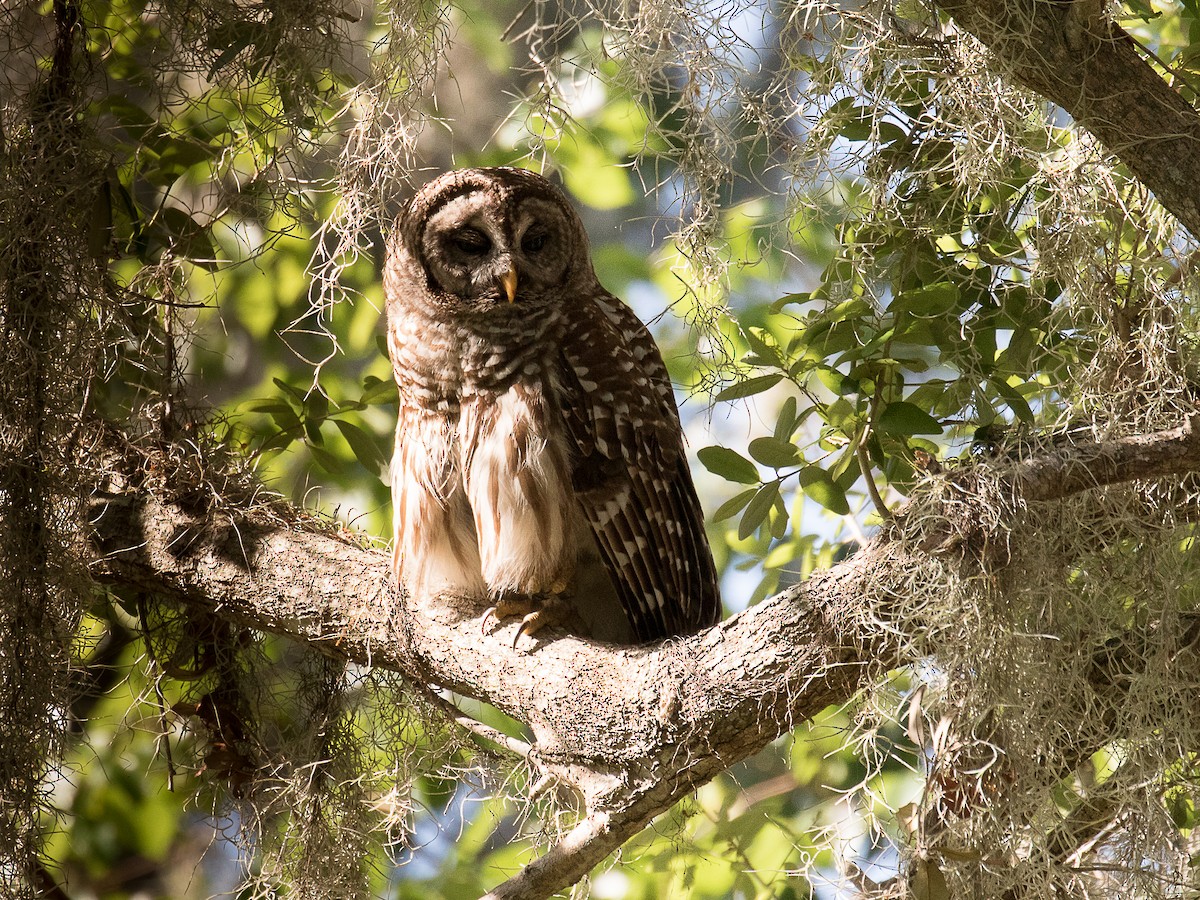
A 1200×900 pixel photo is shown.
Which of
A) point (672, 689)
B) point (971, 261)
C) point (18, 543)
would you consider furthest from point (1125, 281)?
→ point (18, 543)

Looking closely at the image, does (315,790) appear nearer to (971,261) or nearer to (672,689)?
(672,689)

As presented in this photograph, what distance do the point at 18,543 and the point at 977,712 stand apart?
186 centimetres

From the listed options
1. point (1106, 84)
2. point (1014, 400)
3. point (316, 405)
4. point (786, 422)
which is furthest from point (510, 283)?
point (1106, 84)

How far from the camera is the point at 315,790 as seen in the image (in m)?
2.83

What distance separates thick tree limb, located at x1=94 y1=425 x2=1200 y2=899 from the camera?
6.28ft

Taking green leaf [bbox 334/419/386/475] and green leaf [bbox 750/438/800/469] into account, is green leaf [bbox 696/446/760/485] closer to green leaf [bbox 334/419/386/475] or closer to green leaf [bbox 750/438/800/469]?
green leaf [bbox 750/438/800/469]

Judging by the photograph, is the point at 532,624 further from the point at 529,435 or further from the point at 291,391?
the point at 291,391

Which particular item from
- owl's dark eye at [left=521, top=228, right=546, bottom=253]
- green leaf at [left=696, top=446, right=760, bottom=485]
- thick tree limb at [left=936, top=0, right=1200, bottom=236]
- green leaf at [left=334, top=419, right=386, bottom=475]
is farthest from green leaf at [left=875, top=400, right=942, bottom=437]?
green leaf at [left=334, top=419, right=386, bottom=475]

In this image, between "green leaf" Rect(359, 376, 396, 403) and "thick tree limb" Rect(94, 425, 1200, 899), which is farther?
"green leaf" Rect(359, 376, 396, 403)

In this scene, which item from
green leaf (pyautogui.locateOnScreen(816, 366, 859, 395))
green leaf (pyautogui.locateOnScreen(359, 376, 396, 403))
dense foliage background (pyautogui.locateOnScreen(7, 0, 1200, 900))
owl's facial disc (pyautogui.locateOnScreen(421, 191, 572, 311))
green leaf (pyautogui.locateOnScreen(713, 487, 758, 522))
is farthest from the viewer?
green leaf (pyautogui.locateOnScreen(359, 376, 396, 403))

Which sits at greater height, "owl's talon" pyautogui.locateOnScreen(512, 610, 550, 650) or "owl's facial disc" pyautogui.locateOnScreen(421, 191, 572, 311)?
"owl's facial disc" pyautogui.locateOnScreen(421, 191, 572, 311)

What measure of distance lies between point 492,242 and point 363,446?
67 cm

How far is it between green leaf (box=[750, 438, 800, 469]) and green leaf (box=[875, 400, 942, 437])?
0.99 feet

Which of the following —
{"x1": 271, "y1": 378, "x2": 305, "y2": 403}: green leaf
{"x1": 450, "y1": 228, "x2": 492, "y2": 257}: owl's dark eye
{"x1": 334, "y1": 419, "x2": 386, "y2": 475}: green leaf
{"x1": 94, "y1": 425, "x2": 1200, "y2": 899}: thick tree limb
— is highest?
{"x1": 450, "y1": 228, "x2": 492, "y2": 257}: owl's dark eye
